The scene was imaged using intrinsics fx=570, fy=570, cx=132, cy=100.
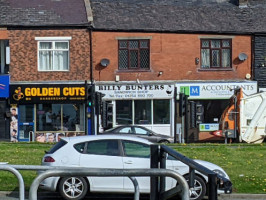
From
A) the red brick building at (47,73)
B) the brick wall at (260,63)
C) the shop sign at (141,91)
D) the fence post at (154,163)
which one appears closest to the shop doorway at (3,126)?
the red brick building at (47,73)

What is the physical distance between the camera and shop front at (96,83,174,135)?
33.0m

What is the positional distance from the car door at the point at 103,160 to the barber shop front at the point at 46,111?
18770mm

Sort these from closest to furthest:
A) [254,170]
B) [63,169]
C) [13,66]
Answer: [63,169] → [254,170] → [13,66]

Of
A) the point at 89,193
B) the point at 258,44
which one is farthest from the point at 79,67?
the point at 89,193

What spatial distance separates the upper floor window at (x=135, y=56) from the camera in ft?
109

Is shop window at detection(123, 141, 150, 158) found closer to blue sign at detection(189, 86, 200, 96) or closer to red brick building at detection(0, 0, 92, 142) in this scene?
red brick building at detection(0, 0, 92, 142)

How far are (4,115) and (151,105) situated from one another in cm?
846

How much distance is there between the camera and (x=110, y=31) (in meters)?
32.8

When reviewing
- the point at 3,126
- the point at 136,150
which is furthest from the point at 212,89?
the point at 136,150

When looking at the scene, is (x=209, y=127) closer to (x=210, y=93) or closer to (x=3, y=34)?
(x=210, y=93)

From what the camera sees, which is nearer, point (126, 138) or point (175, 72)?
point (126, 138)

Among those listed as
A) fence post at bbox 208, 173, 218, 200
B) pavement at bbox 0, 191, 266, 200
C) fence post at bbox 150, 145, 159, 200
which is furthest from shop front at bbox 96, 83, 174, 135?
fence post at bbox 208, 173, 218, 200

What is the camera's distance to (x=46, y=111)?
3288cm

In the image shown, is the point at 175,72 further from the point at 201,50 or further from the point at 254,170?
the point at 254,170
